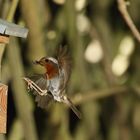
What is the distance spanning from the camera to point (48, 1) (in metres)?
3.45

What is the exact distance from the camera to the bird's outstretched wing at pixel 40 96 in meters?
2.06

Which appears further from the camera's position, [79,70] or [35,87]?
[79,70]

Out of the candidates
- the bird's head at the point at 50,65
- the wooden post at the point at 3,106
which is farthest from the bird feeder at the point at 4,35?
the bird's head at the point at 50,65

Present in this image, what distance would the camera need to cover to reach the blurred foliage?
2.95 m

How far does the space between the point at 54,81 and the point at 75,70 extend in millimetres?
1397

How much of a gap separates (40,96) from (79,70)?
1372 millimetres

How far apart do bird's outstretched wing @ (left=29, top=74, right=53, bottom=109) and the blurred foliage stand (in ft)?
2.34

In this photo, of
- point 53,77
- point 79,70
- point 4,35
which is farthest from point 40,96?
point 79,70

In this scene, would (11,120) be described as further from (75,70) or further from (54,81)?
(54,81)

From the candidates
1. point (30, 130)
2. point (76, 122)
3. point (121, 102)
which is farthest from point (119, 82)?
point (30, 130)

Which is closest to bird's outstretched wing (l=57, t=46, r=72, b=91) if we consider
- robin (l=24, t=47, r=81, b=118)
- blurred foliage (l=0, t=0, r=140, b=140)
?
robin (l=24, t=47, r=81, b=118)

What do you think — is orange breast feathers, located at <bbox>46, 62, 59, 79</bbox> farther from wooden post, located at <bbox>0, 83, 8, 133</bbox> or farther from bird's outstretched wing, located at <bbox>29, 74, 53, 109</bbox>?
wooden post, located at <bbox>0, 83, 8, 133</bbox>

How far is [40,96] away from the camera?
209 centimetres

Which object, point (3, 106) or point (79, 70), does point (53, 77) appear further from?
point (79, 70)
